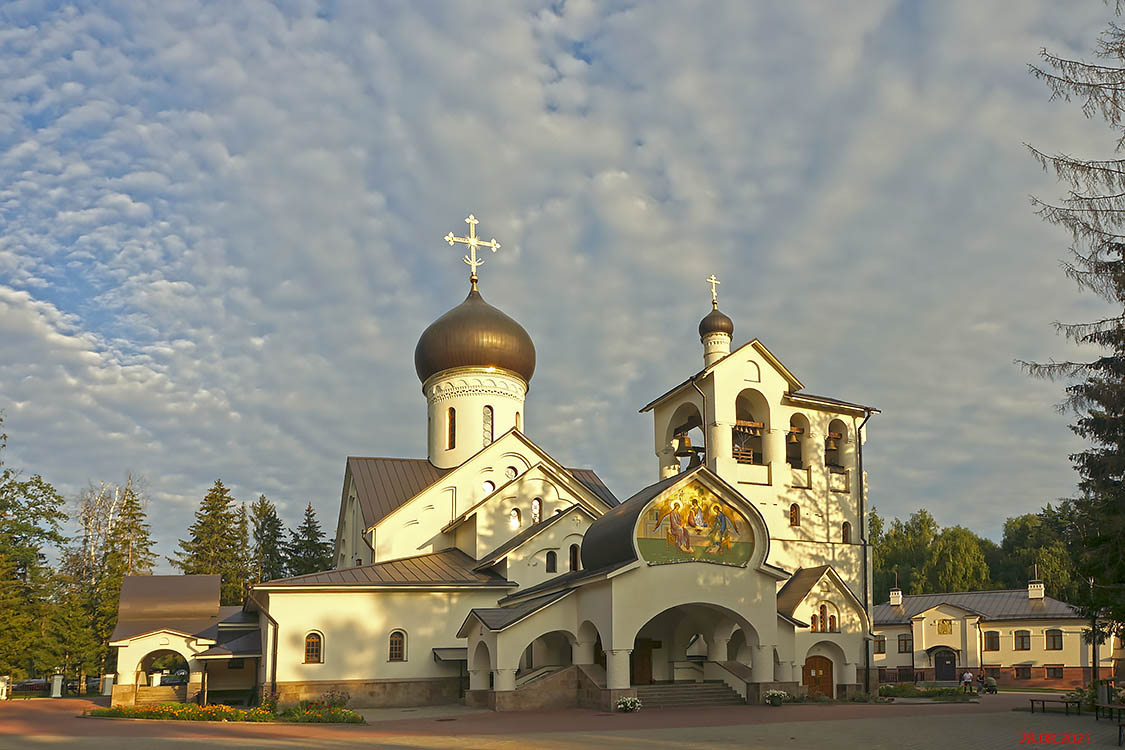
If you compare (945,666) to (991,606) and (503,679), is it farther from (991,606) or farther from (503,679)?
(503,679)

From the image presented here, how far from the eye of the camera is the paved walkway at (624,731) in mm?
13672

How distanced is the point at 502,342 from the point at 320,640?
37.3 feet

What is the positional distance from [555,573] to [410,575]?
13.1 ft

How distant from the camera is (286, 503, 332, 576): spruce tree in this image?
5109 cm

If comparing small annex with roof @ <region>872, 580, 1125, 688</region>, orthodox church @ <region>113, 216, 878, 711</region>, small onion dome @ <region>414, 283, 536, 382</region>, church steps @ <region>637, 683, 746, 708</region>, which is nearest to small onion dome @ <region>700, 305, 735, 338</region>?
orthodox church @ <region>113, 216, 878, 711</region>

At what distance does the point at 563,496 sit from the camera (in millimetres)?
28562

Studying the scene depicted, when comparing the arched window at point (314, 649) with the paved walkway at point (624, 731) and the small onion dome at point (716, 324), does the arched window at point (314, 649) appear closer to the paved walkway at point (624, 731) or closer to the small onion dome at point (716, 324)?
the paved walkway at point (624, 731)

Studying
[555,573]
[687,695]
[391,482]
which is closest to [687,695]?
[687,695]

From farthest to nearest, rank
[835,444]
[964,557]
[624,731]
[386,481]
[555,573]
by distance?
[964,557] → [386,481] → [835,444] → [555,573] → [624,731]

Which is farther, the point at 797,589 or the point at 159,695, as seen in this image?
the point at 159,695

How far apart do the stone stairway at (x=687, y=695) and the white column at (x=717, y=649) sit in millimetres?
1155

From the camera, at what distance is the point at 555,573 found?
2653 cm

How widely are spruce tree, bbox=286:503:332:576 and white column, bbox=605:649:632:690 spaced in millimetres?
33529

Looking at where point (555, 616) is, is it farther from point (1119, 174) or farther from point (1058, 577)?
point (1058, 577)
